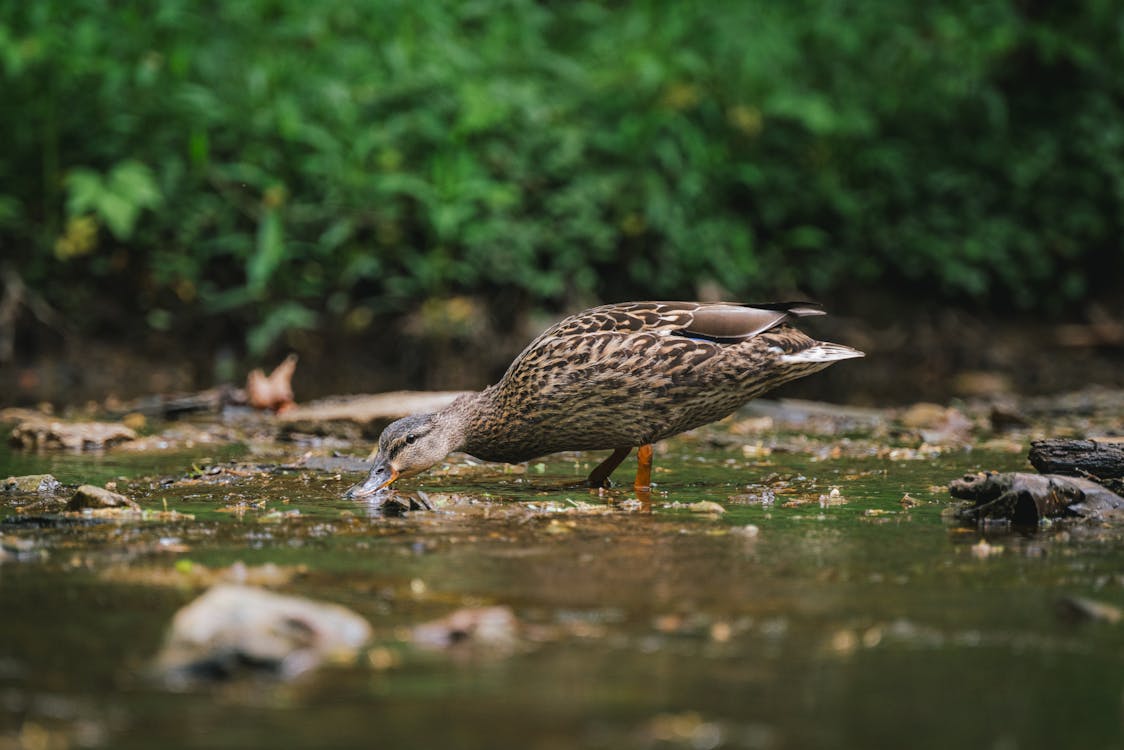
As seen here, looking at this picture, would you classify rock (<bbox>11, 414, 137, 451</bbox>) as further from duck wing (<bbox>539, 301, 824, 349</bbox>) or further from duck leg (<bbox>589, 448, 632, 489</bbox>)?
duck leg (<bbox>589, 448, 632, 489</bbox>)

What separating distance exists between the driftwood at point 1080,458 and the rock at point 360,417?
3.28 meters

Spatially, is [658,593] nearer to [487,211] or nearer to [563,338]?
[563,338]

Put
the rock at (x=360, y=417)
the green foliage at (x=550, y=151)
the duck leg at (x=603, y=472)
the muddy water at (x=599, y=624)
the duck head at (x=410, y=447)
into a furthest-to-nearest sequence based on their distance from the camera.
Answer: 1. the green foliage at (x=550, y=151)
2. the rock at (x=360, y=417)
3. the duck leg at (x=603, y=472)
4. the duck head at (x=410, y=447)
5. the muddy water at (x=599, y=624)

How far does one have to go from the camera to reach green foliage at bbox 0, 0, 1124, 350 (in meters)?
11.2

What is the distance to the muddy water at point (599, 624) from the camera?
2445 millimetres

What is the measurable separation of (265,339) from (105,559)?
7261 mm

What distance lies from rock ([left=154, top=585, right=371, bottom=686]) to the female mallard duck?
113 inches

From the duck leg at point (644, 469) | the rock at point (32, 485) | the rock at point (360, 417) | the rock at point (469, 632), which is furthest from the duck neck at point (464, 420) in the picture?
the rock at point (469, 632)

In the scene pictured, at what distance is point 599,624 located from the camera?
10.4 feet

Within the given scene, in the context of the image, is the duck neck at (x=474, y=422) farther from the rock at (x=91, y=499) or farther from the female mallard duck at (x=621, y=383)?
the rock at (x=91, y=499)

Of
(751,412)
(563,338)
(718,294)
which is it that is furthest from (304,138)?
(563,338)

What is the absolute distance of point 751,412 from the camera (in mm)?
9211

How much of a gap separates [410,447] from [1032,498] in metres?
2.52

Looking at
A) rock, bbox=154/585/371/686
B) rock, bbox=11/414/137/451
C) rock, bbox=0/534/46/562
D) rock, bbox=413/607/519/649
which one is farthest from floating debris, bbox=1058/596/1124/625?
rock, bbox=11/414/137/451
